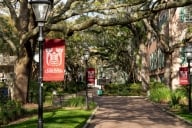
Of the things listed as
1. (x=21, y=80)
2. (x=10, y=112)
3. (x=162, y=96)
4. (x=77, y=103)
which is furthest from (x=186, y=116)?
(x=162, y=96)

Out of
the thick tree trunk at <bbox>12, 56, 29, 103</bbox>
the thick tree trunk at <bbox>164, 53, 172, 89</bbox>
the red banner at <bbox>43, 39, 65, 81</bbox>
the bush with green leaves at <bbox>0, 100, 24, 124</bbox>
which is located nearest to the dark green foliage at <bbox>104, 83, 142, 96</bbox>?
the thick tree trunk at <bbox>164, 53, 172, 89</bbox>

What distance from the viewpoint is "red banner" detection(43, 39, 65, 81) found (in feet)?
43.7

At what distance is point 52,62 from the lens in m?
13.4

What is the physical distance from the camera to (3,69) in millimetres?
49188

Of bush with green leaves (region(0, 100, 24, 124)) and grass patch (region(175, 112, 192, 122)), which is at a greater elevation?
bush with green leaves (region(0, 100, 24, 124))

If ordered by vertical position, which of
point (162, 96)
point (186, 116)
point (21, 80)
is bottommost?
point (186, 116)

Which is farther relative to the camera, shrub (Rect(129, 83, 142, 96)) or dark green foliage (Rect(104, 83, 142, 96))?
dark green foliage (Rect(104, 83, 142, 96))

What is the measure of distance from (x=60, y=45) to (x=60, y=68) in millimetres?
694

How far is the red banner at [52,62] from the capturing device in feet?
43.7

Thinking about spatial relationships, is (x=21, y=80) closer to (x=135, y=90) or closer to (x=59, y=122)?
(x=59, y=122)

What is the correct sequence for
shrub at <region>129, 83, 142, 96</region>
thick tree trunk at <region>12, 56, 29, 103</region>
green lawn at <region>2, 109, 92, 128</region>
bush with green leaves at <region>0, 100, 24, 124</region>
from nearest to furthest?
green lawn at <region>2, 109, 92, 128</region>, bush with green leaves at <region>0, 100, 24, 124</region>, thick tree trunk at <region>12, 56, 29, 103</region>, shrub at <region>129, 83, 142, 96</region>

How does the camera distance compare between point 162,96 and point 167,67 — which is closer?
point 162,96

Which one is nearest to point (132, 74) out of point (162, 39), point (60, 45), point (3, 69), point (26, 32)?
point (3, 69)

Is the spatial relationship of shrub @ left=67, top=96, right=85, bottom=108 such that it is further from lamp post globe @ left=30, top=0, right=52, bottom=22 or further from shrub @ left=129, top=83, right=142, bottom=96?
shrub @ left=129, top=83, right=142, bottom=96
